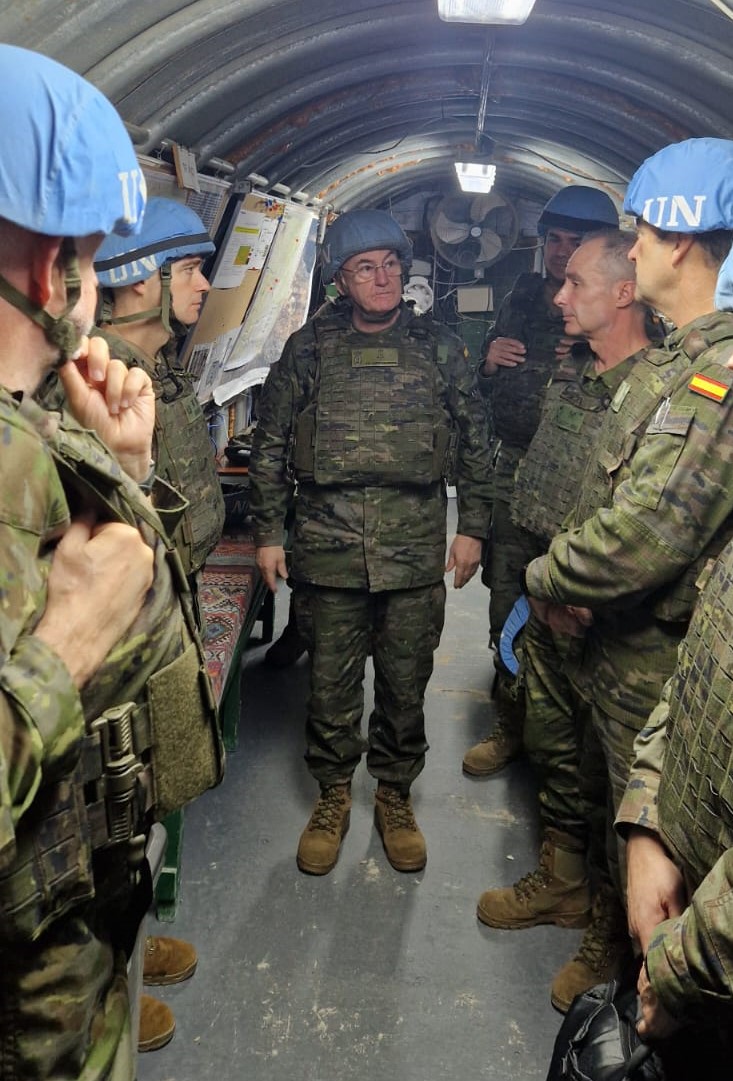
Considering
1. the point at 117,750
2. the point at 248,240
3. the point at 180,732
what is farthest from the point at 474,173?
the point at 117,750

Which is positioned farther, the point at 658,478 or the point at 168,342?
the point at 168,342

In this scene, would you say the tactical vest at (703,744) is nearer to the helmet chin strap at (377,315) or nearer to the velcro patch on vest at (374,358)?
the velcro patch on vest at (374,358)

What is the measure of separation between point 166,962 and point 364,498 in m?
1.82

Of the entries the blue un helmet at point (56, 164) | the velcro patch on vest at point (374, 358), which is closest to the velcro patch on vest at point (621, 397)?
the velcro patch on vest at point (374, 358)

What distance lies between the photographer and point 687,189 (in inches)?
92.9

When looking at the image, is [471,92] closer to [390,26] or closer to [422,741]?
[390,26]

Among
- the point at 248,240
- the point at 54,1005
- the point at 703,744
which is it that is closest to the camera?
the point at 54,1005

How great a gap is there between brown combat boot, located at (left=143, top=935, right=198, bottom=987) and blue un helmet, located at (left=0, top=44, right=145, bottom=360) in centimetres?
221

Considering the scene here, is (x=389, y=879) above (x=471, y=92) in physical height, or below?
below

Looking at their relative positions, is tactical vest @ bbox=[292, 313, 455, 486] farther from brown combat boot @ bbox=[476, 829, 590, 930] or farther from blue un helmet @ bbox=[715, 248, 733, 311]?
blue un helmet @ bbox=[715, 248, 733, 311]

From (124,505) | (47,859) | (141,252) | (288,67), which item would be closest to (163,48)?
(141,252)

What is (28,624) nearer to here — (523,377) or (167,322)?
(167,322)

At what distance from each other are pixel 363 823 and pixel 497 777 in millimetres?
763

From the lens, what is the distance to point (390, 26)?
3.38 metres
